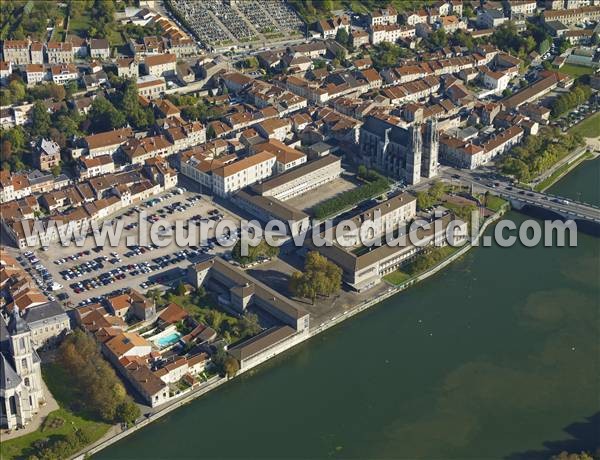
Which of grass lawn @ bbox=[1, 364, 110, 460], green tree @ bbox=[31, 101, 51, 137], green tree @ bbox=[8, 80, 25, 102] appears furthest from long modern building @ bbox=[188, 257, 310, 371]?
green tree @ bbox=[8, 80, 25, 102]

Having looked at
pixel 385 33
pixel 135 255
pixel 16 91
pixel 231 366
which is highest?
pixel 385 33

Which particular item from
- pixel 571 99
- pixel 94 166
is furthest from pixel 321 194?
pixel 571 99

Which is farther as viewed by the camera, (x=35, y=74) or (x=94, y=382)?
(x=35, y=74)

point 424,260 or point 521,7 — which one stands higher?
point 521,7

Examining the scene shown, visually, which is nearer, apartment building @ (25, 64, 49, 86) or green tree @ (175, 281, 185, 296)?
green tree @ (175, 281, 185, 296)

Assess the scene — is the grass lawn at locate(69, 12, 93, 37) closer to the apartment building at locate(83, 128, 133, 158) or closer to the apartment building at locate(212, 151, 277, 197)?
the apartment building at locate(83, 128, 133, 158)

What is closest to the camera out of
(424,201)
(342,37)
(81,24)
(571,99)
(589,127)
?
(424,201)

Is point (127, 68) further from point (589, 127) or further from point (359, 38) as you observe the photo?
point (589, 127)
